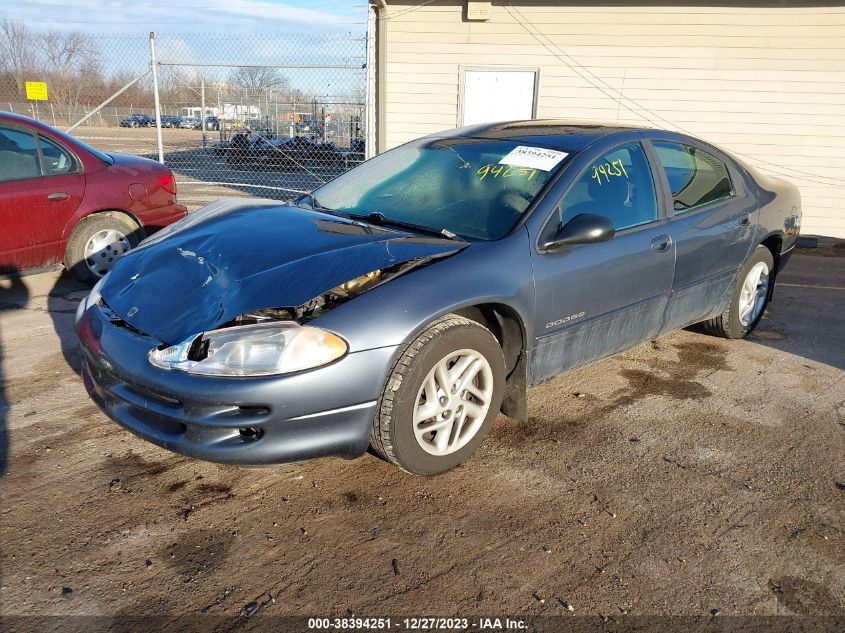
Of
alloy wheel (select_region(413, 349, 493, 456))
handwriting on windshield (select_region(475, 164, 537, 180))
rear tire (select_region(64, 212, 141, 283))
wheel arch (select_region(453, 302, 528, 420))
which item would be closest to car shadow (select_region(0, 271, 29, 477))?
rear tire (select_region(64, 212, 141, 283))

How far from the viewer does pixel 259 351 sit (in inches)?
107

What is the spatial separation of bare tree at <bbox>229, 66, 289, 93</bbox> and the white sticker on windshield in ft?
24.9

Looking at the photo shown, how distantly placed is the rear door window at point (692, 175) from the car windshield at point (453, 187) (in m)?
0.94

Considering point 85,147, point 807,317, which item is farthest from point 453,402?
point 85,147

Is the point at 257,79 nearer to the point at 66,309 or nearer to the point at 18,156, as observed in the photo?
the point at 18,156

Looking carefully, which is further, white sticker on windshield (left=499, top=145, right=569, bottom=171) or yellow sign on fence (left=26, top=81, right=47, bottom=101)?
yellow sign on fence (left=26, top=81, right=47, bottom=101)

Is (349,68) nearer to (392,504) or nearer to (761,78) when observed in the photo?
(761,78)

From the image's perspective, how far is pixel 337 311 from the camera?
9.25 feet

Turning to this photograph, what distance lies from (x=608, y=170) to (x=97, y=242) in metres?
4.57

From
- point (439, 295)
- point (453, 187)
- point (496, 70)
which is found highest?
point (496, 70)

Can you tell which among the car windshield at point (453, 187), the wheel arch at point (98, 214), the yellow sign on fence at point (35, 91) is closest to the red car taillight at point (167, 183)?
the wheel arch at point (98, 214)

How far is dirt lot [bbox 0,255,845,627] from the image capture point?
2.43 m

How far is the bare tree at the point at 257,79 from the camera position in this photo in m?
10.9

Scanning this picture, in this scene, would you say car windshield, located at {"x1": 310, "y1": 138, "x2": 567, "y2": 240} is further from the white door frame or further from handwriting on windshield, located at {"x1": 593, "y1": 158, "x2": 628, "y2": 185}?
the white door frame
